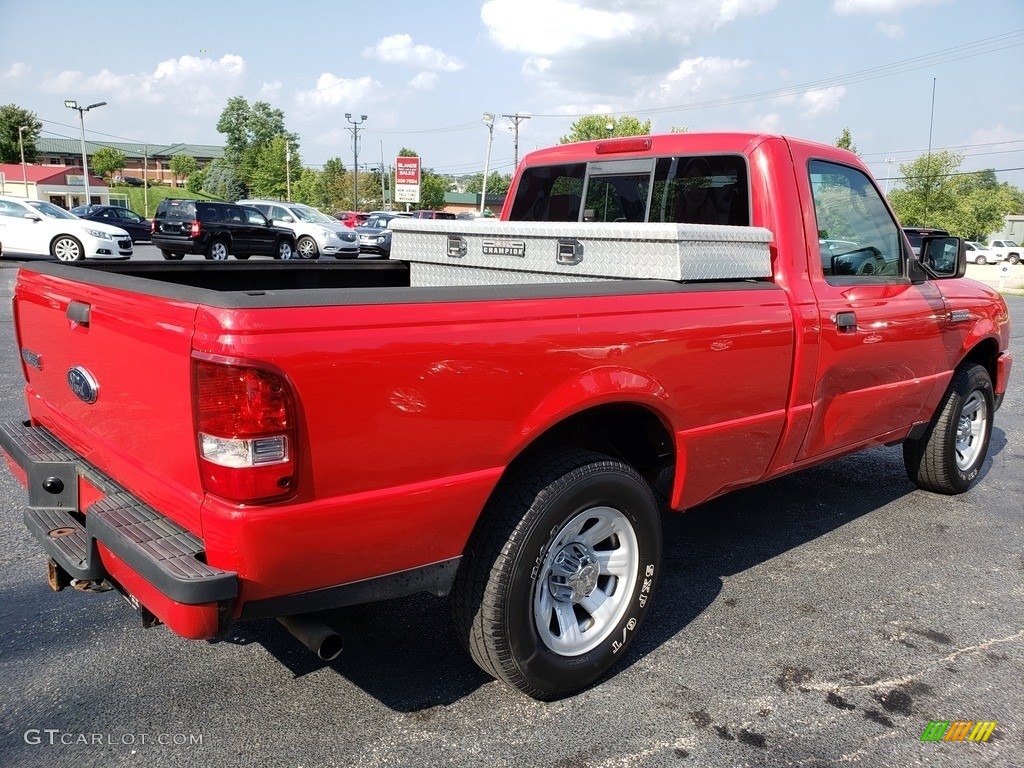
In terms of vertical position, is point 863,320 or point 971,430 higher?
point 863,320

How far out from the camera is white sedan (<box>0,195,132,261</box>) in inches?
746

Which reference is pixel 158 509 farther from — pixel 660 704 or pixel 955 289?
pixel 955 289

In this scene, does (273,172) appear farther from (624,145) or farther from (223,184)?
(624,145)

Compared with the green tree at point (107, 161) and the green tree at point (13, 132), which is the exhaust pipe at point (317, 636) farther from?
the green tree at point (107, 161)

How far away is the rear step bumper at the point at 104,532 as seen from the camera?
2.05 m

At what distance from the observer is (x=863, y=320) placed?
377cm

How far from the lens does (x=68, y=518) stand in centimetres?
274

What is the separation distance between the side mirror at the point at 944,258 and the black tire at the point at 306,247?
22128mm

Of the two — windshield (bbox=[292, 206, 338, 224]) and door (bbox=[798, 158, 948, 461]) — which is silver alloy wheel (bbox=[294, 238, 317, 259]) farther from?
door (bbox=[798, 158, 948, 461])

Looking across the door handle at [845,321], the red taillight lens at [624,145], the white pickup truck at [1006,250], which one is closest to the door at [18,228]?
the red taillight lens at [624,145]

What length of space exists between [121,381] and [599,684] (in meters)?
1.93

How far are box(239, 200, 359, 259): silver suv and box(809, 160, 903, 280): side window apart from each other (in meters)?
21.5

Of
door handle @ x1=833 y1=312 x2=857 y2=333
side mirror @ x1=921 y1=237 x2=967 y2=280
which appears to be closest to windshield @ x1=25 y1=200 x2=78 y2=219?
side mirror @ x1=921 y1=237 x2=967 y2=280

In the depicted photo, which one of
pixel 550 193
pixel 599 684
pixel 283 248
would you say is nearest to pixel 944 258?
pixel 550 193
